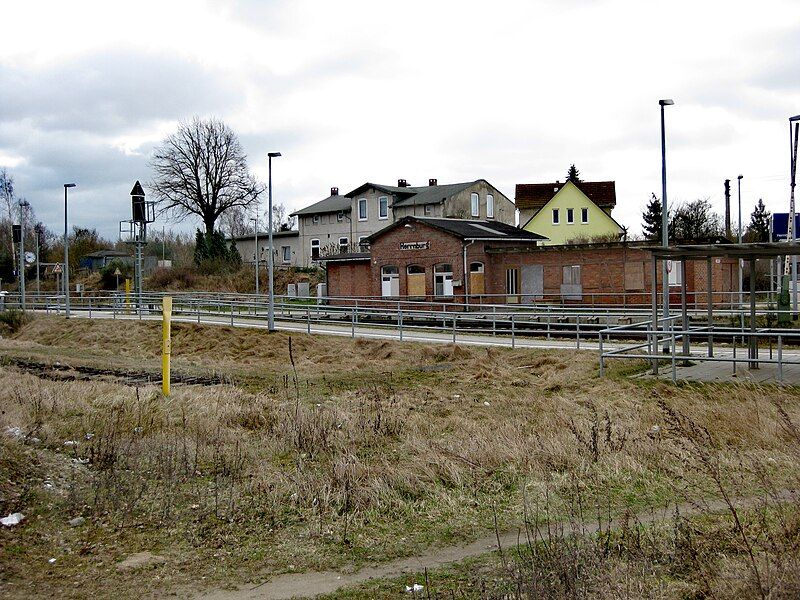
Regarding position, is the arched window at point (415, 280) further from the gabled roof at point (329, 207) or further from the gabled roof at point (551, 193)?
the gabled roof at point (551, 193)

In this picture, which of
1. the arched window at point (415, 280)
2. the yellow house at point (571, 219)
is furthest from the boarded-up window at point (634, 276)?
the yellow house at point (571, 219)

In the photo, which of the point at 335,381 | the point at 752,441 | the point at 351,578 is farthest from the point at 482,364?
the point at 351,578

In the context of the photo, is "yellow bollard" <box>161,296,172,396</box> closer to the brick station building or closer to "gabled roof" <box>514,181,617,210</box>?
the brick station building

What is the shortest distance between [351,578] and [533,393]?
12.4 meters

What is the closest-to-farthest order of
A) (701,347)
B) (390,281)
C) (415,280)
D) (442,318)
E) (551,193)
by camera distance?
(701,347), (442,318), (415,280), (390,281), (551,193)

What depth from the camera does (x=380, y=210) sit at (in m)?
70.9

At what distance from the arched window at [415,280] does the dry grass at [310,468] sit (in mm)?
28903

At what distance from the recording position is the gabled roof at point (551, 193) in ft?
268

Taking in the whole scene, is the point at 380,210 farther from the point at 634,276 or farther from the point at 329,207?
the point at 634,276

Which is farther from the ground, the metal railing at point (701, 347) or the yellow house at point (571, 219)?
the yellow house at point (571, 219)

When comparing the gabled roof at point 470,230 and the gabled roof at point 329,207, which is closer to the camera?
the gabled roof at point 470,230

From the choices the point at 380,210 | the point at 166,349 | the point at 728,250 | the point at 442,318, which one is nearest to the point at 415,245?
the point at 442,318

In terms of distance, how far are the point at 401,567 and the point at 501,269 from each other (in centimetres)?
3894

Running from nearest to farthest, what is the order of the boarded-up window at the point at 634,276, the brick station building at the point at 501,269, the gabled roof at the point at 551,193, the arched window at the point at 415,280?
the boarded-up window at the point at 634,276 → the brick station building at the point at 501,269 → the arched window at the point at 415,280 → the gabled roof at the point at 551,193
